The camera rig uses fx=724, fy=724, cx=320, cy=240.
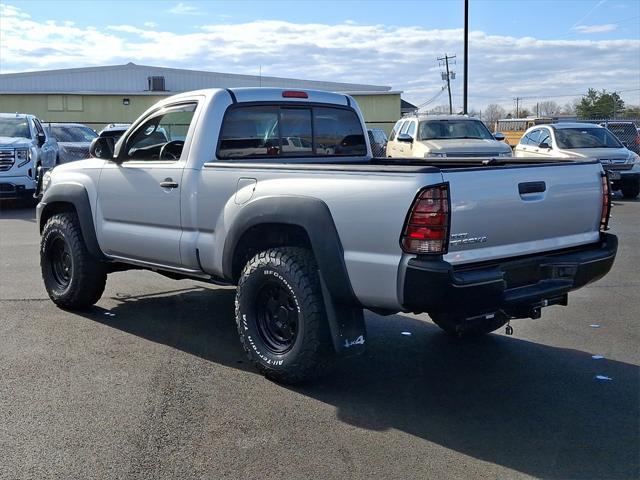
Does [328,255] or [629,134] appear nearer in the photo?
[328,255]

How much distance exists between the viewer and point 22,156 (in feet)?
53.2

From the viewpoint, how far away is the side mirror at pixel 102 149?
650 cm

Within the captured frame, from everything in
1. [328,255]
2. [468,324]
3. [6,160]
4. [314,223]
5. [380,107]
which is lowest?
[468,324]

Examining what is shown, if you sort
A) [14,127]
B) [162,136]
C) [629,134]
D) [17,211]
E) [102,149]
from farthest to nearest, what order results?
1. [629,134]
2. [14,127]
3. [17,211]
4. [102,149]
5. [162,136]

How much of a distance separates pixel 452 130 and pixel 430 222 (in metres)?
13.4

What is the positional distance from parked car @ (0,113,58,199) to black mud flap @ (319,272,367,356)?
1263 cm

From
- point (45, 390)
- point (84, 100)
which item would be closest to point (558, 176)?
point (45, 390)

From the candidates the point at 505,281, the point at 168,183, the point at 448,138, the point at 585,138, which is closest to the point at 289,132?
the point at 168,183

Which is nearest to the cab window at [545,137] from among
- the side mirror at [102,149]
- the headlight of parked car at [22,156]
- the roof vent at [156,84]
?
the headlight of parked car at [22,156]

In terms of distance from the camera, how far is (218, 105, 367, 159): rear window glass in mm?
5863

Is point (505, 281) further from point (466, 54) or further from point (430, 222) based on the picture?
point (466, 54)

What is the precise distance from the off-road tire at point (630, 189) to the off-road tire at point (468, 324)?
507 inches

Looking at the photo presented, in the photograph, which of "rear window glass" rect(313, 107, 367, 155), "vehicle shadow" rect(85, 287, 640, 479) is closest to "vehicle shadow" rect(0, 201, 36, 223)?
"vehicle shadow" rect(85, 287, 640, 479)

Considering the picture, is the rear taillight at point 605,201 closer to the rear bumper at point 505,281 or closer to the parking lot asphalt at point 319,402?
the rear bumper at point 505,281
